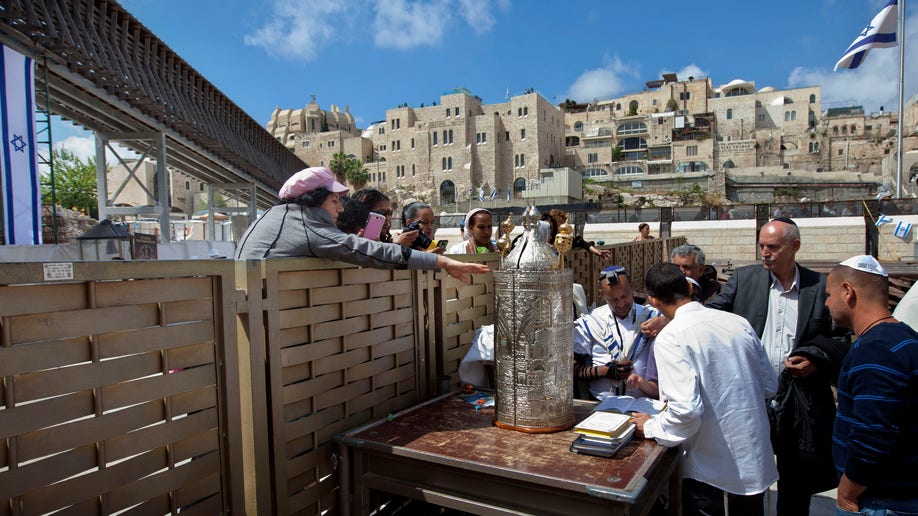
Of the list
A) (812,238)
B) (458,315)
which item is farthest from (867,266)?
(812,238)

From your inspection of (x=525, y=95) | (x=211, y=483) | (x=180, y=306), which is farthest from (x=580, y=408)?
(x=525, y=95)

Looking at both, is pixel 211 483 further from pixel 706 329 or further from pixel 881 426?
pixel 881 426

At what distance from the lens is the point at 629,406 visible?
2.67 m

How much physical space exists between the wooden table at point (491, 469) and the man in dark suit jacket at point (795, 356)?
87 cm

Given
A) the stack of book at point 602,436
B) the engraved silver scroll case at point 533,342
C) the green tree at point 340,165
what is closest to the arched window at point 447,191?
the green tree at point 340,165

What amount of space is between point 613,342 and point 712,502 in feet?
4.05

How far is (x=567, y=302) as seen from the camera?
2.49m

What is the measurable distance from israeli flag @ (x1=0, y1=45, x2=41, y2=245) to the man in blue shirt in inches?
358

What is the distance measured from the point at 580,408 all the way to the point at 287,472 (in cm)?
155

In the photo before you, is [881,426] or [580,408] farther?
[580,408]

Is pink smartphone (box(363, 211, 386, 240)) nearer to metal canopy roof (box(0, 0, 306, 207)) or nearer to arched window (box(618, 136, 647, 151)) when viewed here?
metal canopy roof (box(0, 0, 306, 207))

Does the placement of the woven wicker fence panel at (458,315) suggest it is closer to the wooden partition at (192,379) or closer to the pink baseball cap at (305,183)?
the wooden partition at (192,379)

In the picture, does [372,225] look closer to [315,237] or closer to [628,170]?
[315,237]

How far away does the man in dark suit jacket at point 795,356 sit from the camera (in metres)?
2.86
